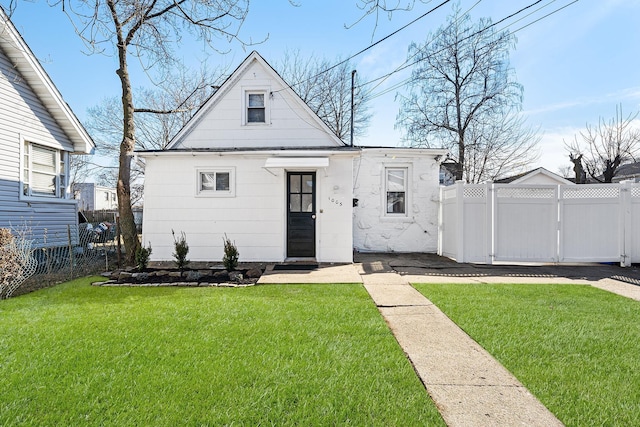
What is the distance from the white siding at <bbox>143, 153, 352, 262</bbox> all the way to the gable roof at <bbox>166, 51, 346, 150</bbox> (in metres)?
1.36

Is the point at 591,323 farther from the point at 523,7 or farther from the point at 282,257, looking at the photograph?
the point at 282,257

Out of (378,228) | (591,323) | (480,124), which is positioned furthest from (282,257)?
(480,124)

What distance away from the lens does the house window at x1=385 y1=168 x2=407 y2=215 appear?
11.5 meters

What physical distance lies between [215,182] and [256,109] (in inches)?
111

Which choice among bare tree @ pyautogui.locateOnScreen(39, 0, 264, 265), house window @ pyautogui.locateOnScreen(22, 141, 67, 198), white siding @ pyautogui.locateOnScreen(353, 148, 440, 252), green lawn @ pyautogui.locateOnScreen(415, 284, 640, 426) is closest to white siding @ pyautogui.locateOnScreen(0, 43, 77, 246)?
house window @ pyautogui.locateOnScreen(22, 141, 67, 198)

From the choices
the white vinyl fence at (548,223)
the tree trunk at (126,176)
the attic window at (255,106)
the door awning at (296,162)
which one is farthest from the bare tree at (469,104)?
the tree trunk at (126,176)

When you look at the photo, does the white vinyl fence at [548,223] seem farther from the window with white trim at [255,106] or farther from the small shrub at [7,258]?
the small shrub at [7,258]

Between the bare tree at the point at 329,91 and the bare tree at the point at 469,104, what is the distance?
456cm

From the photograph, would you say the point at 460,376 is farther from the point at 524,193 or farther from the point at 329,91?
the point at 329,91

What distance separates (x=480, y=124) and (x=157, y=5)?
17.4 m

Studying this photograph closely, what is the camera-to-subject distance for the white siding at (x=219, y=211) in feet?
30.8

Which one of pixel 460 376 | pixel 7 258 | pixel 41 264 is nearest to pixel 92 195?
pixel 41 264

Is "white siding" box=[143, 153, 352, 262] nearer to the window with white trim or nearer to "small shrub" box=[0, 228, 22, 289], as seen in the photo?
the window with white trim

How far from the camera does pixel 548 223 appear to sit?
348 inches
